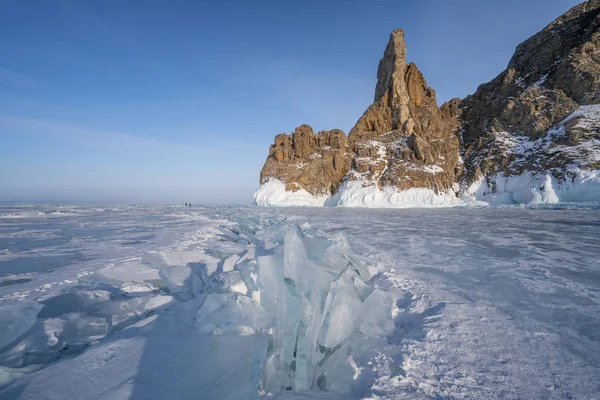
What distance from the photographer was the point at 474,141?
180ft

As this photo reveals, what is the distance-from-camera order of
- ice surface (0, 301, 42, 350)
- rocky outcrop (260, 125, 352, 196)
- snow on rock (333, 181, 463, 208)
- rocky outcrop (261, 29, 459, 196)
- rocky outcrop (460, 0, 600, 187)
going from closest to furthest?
ice surface (0, 301, 42, 350), snow on rock (333, 181, 463, 208), rocky outcrop (460, 0, 600, 187), rocky outcrop (261, 29, 459, 196), rocky outcrop (260, 125, 352, 196)

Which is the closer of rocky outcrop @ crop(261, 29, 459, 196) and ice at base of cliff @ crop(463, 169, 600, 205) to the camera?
ice at base of cliff @ crop(463, 169, 600, 205)

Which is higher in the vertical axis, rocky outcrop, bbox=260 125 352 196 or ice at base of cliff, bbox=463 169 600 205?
rocky outcrop, bbox=260 125 352 196

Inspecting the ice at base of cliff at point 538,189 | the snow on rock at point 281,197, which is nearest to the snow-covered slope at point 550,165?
the ice at base of cliff at point 538,189

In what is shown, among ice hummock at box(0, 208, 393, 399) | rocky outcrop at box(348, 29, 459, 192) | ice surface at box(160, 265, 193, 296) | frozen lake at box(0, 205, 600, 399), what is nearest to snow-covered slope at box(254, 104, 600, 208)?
rocky outcrop at box(348, 29, 459, 192)

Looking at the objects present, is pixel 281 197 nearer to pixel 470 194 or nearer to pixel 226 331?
pixel 470 194

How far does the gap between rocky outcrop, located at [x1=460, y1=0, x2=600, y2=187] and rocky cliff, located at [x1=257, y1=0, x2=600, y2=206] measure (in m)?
0.18

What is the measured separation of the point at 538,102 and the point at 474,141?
11475mm

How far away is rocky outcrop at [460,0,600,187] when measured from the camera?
4316 centimetres

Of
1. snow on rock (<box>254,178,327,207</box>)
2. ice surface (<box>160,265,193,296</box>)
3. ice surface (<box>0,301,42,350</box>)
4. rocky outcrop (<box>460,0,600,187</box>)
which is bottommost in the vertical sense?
ice surface (<box>0,301,42,350</box>)

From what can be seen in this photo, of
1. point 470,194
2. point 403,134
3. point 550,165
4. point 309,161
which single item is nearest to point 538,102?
point 550,165

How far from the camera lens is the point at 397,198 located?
44.4 m

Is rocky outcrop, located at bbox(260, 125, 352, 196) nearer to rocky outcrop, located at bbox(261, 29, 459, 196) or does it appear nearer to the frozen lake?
rocky outcrop, located at bbox(261, 29, 459, 196)

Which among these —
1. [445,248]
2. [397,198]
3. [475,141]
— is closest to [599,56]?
[475,141]
